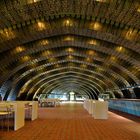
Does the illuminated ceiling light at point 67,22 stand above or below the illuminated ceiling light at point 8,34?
above

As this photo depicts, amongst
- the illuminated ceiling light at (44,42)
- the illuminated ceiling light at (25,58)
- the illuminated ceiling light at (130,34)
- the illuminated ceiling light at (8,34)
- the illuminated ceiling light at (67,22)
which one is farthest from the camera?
the illuminated ceiling light at (25,58)

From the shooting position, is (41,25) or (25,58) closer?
(41,25)

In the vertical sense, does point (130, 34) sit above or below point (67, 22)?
below

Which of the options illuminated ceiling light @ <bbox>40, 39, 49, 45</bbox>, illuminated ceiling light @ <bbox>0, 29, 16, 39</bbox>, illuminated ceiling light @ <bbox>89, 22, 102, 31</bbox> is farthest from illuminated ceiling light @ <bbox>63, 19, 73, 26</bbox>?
illuminated ceiling light @ <bbox>40, 39, 49, 45</bbox>

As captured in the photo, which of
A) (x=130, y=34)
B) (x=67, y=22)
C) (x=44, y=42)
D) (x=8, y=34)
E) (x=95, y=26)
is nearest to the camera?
(x=130, y=34)

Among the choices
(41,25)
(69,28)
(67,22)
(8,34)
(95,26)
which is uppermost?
(67,22)

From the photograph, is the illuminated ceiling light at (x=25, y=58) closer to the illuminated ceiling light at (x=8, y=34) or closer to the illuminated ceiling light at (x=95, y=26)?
the illuminated ceiling light at (x=8, y=34)

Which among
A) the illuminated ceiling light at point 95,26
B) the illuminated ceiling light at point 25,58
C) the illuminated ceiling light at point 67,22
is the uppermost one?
the illuminated ceiling light at point 67,22

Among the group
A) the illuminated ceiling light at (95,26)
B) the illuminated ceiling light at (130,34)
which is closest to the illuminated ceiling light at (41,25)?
the illuminated ceiling light at (95,26)

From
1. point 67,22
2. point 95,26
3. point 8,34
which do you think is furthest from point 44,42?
point 95,26

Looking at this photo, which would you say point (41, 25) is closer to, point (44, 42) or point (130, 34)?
point (44, 42)

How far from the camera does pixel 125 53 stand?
2670 cm

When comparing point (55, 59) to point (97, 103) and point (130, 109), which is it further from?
point (97, 103)

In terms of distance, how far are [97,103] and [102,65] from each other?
749 inches
